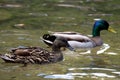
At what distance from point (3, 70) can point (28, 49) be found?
1.24 m

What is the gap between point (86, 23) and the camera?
20.1 metres

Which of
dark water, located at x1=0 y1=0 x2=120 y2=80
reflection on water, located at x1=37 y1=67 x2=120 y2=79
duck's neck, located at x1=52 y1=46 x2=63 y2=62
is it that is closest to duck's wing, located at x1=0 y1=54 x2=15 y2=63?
dark water, located at x1=0 y1=0 x2=120 y2=80

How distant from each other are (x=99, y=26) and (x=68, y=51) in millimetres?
2576

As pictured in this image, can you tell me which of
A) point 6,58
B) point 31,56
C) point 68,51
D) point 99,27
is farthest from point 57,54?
point 99,27

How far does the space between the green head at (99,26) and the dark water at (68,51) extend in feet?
1.07

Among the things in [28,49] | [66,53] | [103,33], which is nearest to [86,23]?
[103,33]

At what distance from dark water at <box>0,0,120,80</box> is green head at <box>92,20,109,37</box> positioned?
0.33 meters

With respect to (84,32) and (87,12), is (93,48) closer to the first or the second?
(84,32)

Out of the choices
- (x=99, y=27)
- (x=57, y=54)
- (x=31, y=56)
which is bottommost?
(x=99, y=27)

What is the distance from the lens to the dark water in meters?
12.4

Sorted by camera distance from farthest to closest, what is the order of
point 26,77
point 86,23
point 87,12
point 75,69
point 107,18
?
point 87,12
point 107,18
point 86,23
point 75,69
point 26,77

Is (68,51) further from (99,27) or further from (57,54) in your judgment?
(99,27)

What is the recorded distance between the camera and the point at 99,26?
17.8 m

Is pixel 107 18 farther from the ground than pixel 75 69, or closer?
closer
